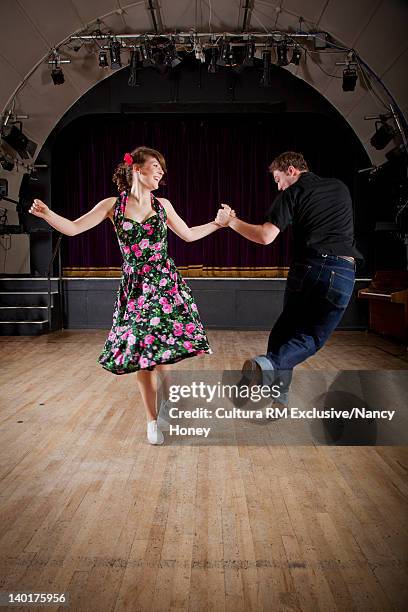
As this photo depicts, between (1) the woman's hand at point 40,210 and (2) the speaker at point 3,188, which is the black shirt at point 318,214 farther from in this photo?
(2) the speaker at point 3,188

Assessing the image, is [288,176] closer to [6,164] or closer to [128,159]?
[128,159]

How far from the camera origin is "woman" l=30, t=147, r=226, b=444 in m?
2.72

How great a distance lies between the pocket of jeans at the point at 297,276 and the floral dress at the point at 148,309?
521 mm

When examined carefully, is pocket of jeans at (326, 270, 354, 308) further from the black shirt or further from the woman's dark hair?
the woman's dark hair

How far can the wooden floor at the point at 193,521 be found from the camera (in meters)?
1.56

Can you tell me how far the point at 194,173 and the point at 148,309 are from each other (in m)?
7.66

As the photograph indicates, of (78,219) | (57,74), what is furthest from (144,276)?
(57,74)

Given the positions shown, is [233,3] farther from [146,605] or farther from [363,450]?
[146,605]

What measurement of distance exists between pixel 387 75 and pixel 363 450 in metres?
6.20

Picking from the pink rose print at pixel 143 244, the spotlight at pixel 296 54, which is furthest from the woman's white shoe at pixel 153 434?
the spotlight at pixel 296 54

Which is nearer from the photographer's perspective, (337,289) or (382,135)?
(337,289)

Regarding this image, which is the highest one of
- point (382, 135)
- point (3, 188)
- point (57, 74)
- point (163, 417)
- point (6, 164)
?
point (57, 74)

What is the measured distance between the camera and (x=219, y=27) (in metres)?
7.74

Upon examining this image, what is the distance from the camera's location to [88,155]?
9.95m
